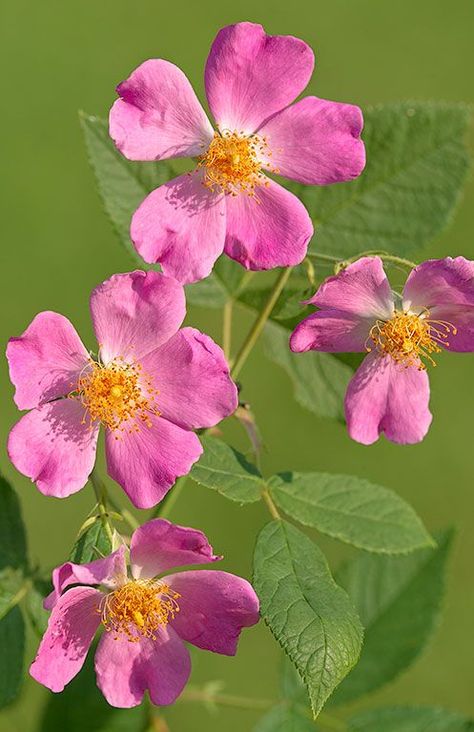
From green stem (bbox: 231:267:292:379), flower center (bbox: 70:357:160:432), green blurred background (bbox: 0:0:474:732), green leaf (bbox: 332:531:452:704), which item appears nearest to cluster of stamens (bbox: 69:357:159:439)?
flower center (bbox: 70:357:160:432)

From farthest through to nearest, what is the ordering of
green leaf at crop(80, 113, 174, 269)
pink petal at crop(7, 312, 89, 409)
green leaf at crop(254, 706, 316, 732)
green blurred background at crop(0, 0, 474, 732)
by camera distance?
green blurred background at crop(0, 0, 474, 732) → green leaf at crop(254, 706, 316, 732) → green leaf at crop(80, 113, 174, 269) → pink petal at crop(7, 312, 89, 409)

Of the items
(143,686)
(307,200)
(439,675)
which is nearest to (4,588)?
(143,686)

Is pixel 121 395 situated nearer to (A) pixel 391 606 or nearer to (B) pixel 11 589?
(B) pixel 11 589

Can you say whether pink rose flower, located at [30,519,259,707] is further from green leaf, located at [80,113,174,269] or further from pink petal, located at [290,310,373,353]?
green leaf, located at [80,113,174,269]

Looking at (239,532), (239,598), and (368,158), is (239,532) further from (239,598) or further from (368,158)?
(239,598)

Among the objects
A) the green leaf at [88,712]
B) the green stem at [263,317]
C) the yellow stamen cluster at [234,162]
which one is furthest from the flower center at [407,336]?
the green leaf at [88,712]

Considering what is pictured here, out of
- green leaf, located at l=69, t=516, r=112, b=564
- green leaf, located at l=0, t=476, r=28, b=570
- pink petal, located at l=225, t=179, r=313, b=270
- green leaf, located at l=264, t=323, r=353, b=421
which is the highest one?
pink petal, located at l=225, t=179, r=313, b=270

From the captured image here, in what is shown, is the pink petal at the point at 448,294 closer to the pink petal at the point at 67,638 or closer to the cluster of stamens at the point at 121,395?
the cluster of stamens at the point at 121,395
